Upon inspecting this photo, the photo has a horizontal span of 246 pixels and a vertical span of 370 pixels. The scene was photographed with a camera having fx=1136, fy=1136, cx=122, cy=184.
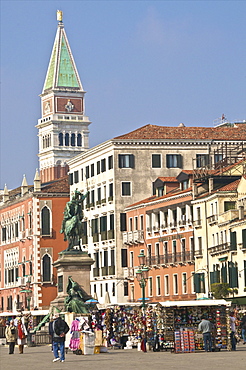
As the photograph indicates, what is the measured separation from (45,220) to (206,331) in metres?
73.1

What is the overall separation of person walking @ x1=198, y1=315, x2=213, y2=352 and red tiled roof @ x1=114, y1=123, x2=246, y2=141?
57.3 metres

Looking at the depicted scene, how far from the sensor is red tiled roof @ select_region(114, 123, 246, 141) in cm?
10156

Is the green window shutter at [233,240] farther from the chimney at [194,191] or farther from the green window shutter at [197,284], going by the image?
the chimney at [194,191]

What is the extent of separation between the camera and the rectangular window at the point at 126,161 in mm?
100750

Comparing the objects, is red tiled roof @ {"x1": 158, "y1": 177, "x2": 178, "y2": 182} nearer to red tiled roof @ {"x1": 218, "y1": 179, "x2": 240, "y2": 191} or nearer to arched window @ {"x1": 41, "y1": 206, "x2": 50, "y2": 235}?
red tiled roof @ {"x1": 218, "y1": 179, "x2": 240, "y2": 191}

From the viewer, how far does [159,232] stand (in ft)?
299

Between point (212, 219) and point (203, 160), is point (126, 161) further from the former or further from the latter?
point (212, 219)

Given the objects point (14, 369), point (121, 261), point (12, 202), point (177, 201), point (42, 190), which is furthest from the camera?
point (12, 202)

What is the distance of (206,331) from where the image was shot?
141ft

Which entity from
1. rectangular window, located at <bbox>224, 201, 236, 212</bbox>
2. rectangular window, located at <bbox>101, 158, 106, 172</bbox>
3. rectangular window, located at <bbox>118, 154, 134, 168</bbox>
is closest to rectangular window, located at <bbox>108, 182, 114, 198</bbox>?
rectangular window, located at <bbox>118, 154, 134, 168</bbox>

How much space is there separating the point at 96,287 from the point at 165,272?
16157 millimetres

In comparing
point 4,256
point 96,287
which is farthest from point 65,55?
point 96,287

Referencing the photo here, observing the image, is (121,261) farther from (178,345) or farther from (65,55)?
(65,55)

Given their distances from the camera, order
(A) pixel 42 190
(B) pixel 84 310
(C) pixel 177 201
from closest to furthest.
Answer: (B) pixel 84 310
(C) pixel 177 201
(A) pixel 42 190
